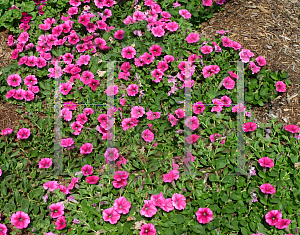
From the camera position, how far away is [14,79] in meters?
4.22

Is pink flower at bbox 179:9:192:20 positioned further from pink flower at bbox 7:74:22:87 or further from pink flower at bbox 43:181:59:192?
pink flower at bbox 43:181:59:192

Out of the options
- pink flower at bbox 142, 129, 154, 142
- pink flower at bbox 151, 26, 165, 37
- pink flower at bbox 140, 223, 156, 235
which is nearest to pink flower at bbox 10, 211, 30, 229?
pink flower at bbox 140, 223, 156, 235

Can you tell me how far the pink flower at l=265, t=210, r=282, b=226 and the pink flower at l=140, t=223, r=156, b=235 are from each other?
4.08 feet


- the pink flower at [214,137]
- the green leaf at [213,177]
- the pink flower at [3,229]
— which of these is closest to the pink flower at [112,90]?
the pink flower at [214,137]

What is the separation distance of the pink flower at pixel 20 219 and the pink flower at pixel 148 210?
4.19ft

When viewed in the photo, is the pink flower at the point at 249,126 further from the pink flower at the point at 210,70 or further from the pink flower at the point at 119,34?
the pink flower at the point at 119,34

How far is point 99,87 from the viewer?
417cm

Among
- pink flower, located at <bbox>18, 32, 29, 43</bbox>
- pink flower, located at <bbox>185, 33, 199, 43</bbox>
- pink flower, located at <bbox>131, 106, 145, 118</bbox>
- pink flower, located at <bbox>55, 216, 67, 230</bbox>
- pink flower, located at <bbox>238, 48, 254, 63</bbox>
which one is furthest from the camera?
pink flower, located at <bbox>18, 32, 29, 43</bbox>

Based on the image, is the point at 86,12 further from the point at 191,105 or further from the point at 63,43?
the point at 191,105

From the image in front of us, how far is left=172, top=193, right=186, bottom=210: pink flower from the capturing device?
3.28 m

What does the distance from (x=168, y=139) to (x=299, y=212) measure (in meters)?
1.73

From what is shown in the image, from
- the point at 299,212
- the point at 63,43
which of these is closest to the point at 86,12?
the point at 63,43

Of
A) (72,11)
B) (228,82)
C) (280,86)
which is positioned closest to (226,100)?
(228,82)

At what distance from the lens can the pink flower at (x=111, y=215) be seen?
3192 millimetres
